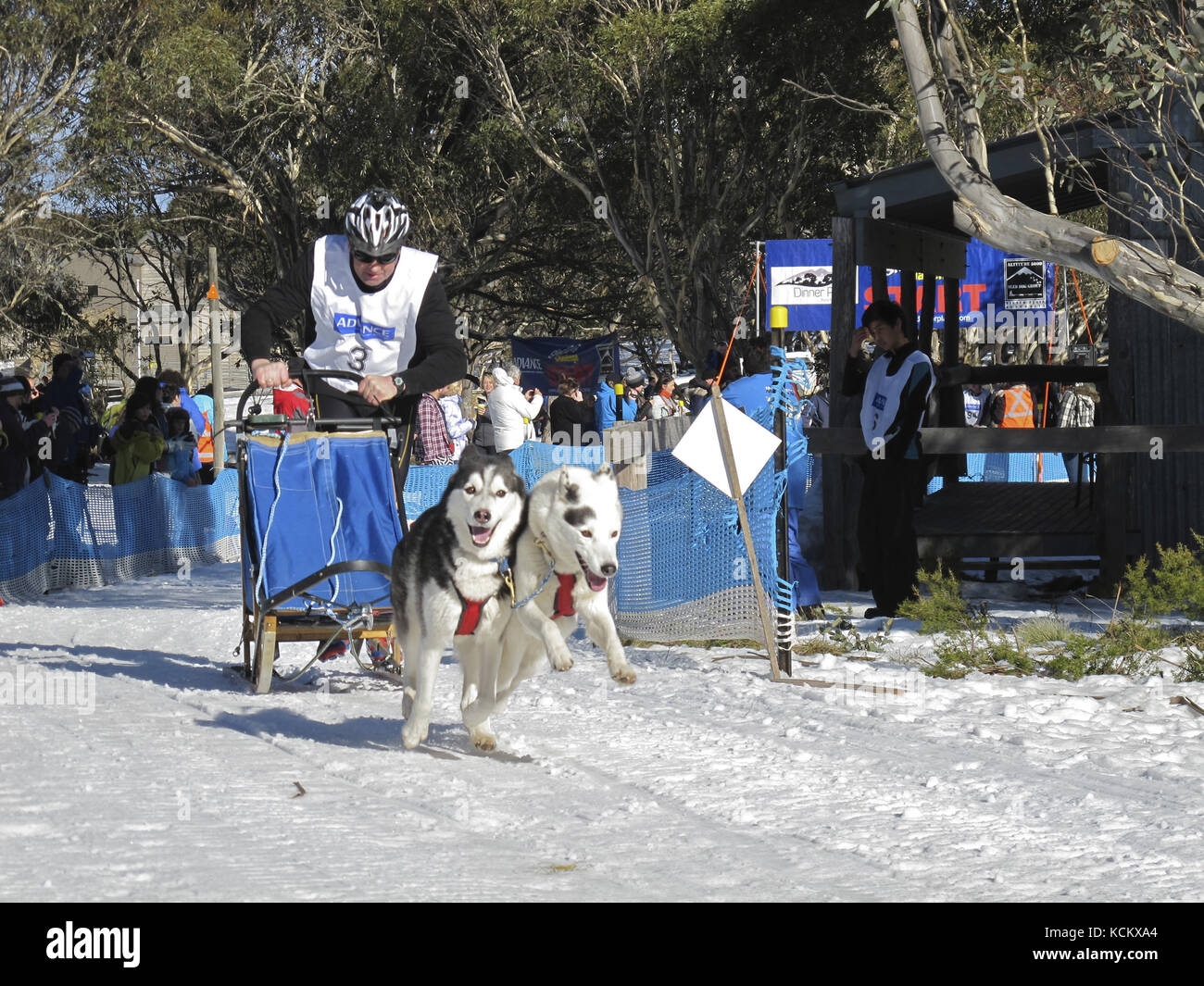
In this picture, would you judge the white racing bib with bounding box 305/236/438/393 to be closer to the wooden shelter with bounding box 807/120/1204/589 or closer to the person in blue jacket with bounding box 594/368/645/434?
the wooden shelter with bounding box 807/120/1204/589

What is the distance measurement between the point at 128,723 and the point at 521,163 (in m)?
24.1

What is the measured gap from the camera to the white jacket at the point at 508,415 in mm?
16578

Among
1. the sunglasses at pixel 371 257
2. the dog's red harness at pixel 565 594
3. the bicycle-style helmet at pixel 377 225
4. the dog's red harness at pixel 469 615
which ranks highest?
the bicycle-style helmet at pixel 377 225

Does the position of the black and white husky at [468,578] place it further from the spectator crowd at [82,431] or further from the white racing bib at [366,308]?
the spectator crowd at [82,431]

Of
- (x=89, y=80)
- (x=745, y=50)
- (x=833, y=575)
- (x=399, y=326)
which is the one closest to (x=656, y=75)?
(x=745, y=50)

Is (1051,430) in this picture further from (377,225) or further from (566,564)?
(566,564)

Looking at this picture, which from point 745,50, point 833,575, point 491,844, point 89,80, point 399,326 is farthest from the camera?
point 89,80

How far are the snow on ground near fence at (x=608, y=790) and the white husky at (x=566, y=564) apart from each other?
0.52 metres

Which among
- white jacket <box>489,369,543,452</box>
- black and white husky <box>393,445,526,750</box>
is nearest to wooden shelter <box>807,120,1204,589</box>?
white jacket <box>489,369,543,452</box>

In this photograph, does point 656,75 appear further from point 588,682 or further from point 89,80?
point 588,682

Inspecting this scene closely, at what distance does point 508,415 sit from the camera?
16.7 m

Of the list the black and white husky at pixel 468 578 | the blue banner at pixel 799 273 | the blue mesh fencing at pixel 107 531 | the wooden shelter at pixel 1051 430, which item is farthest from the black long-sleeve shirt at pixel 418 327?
the blue banner at pixel 799 273

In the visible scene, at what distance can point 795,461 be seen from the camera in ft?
30.2

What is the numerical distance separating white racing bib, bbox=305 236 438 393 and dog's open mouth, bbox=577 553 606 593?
6.91ft
